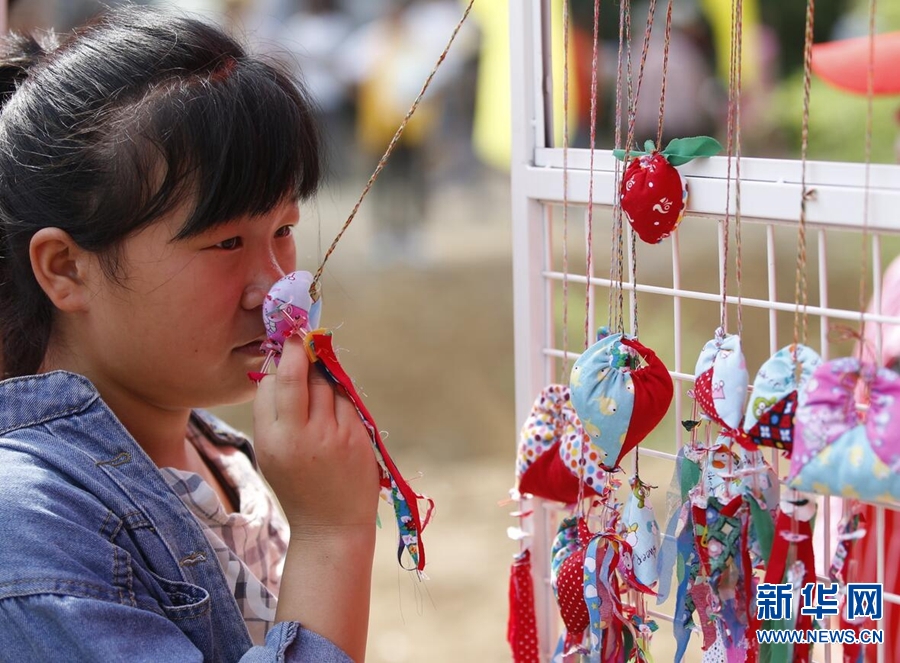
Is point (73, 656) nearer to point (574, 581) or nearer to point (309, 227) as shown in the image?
point (574, 581)

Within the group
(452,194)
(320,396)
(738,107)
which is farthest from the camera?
(452,194)

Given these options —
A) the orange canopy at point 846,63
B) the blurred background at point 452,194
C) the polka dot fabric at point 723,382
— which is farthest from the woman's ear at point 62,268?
the blurred background at point 452,194

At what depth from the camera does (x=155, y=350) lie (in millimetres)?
731

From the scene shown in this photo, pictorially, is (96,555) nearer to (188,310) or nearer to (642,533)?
(188,310)

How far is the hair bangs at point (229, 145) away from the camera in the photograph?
0.70 m

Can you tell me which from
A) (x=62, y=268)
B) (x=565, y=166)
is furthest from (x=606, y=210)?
(x=62, y=268)

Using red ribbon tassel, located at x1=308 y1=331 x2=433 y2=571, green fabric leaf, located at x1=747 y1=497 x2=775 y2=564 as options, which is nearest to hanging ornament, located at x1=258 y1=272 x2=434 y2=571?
red ribbon tassel, located at x1=308 y1=331 x2=433 y2=571

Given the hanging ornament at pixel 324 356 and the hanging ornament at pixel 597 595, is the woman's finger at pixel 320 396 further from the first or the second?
the hanging ornament at pixel 597 595

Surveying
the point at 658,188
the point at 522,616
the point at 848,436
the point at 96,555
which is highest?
the point at 658,188

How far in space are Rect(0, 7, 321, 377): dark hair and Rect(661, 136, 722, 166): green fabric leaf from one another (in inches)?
10.8

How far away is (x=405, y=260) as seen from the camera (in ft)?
17.4

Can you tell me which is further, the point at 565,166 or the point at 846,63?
the point at 846,63

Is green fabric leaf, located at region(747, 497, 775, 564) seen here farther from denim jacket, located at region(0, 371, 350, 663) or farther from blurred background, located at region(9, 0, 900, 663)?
blurred background, located at region(9, 0, 900, 663)

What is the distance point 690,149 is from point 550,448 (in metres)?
0.24
